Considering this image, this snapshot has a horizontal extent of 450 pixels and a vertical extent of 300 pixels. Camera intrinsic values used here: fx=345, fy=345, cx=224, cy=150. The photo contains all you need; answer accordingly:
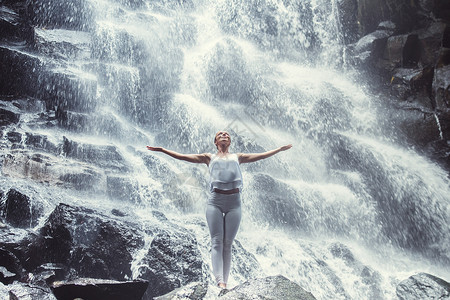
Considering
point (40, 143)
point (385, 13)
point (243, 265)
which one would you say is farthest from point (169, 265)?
point (385, 13)

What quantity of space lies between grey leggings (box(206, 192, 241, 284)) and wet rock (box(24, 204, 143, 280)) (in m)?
3.08

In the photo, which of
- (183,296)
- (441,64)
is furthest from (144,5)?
(183,296)

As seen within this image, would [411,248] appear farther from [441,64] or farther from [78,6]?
[78,6]

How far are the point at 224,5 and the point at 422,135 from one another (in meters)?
14.2

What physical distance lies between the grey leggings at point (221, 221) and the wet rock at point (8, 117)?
1009 centimetres

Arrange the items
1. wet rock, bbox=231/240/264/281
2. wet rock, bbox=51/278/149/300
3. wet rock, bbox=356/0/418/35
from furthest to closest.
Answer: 1. wet rock, bbox=356/0/418/35
2. wet rock, bbox=231/240/264/281
3. wet rock, bbox=51/278/149/300

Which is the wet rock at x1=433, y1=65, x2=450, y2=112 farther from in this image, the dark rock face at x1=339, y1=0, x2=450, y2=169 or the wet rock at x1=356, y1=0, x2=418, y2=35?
the wet rock at x1=356, y1=0, x2=418, y2=35

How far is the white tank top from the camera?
157 inches

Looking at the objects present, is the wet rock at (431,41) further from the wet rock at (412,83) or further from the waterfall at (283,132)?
the waterfall at (283,132)

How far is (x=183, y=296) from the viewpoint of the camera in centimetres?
393

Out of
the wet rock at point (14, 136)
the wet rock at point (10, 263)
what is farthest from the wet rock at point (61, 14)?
the wet rock at point (10, 263)

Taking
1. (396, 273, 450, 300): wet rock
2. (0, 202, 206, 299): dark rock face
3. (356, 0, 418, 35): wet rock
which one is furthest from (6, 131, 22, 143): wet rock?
(356, 0, 418, 35): wet rock

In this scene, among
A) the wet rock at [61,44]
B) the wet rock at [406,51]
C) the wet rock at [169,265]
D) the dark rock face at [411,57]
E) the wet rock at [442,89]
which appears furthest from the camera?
the wet rock at [61,44]

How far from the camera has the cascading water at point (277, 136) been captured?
30.8 feet
